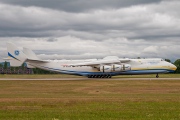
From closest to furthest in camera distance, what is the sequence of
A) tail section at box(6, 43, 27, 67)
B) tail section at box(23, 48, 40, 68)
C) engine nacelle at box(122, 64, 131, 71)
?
tail section at box(6, 43, 27, 67)
engine nacelle at box(122, 64, 131, 71)
tail section at box(23, 48, 40, 68)

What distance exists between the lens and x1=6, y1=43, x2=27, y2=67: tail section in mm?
50906

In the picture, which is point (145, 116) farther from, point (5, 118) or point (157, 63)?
point (157, 63)

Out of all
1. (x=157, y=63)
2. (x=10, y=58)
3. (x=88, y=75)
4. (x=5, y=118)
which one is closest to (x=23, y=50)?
(x=10, y=58)

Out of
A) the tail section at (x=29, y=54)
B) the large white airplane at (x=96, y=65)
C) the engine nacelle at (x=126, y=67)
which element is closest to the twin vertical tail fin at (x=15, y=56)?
the large white airplane at (x=96, y=65)

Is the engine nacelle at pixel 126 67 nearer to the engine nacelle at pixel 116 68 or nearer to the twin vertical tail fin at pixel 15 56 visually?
the engine nacelle at pixel 116 68

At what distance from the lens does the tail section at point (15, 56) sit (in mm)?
50906

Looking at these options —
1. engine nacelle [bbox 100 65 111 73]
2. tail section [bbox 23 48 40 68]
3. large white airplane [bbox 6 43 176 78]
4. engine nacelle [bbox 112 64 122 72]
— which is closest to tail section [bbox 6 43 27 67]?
large white airplane [bbox 6 43 176 78]

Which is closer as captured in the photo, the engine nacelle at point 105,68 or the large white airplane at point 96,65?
the large white airplane at point 96,65

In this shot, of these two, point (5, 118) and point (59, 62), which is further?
point (59, 62)

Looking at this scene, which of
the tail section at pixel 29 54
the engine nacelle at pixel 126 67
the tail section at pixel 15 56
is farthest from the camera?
the tail section at pixel 29 54

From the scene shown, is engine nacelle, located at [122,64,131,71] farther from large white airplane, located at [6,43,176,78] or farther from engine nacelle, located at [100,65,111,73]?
engine nacelle, located at [100,65,111,73]

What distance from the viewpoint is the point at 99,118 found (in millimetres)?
11859

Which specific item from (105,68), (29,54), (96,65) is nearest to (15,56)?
(29,54)

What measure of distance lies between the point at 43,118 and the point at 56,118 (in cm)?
51
